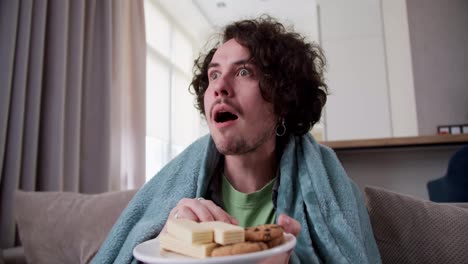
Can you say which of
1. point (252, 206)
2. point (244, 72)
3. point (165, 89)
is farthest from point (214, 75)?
point (165, 89)

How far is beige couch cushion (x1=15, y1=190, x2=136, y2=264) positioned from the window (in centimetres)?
224

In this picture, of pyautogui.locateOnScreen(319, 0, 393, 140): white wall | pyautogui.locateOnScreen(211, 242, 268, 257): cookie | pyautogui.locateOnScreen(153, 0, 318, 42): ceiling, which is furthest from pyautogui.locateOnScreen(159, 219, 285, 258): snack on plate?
pyautogui.locateOnScreen(153, 0, 318, 42): ceiling

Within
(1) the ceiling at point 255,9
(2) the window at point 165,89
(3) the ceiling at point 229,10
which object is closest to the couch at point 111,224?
(2) the window at point 165,89

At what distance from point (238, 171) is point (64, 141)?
1.24 metres

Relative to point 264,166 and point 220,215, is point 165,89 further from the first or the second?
point 220,215

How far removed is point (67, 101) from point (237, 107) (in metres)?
1.35

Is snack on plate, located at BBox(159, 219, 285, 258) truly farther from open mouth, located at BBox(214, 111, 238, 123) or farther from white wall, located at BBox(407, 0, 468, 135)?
white wall, located at BBox(407, 0, 468, 135)

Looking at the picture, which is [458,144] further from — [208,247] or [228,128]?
[208,247]

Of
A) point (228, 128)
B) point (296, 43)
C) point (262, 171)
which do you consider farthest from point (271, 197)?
point (296, 43)

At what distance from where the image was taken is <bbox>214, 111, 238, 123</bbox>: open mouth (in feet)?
2.64

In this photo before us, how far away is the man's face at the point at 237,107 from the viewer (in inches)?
31.2

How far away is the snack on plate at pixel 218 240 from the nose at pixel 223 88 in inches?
17.1

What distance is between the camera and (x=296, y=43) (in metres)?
1.05

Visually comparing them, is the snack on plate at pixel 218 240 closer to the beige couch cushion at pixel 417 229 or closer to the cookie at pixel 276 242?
the cookie at pixel 276 242
